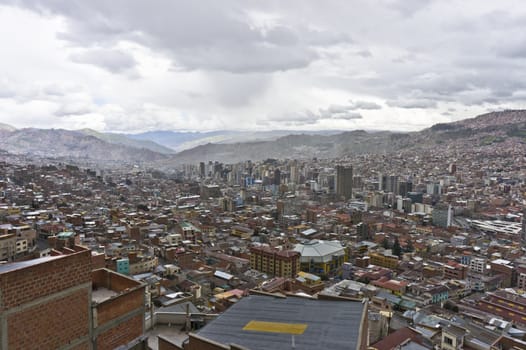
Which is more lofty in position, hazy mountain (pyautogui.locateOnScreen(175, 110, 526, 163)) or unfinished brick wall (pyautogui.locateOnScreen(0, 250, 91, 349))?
hazy mountain (pyautogui.locateOnScreen(175, 110, 526, 163))

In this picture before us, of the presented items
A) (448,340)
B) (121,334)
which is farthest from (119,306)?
(448,340)

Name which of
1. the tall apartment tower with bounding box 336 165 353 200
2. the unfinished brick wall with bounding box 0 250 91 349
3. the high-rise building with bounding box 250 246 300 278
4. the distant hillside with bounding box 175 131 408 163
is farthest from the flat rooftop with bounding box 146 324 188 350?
the distant hillside with bounding box 175 131 408 163

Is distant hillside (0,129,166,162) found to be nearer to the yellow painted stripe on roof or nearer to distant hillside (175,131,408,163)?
distant hillside (175,131,408,163)

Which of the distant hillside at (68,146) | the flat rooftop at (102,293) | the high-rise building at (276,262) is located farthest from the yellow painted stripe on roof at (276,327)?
the distant hillside at (68,146)

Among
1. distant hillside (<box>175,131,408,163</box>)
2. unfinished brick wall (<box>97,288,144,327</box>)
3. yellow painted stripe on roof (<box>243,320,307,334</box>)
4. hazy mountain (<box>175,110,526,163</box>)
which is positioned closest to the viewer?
unfinished brick wall (<box>97,288,144,327</box>)

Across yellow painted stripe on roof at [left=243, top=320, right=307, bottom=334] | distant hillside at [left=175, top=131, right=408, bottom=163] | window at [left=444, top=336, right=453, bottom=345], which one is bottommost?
window at [left=444, top=336, right=453, bottom=345]

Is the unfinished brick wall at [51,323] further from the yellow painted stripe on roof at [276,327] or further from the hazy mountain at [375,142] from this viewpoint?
the hazy mountain at [375,142]

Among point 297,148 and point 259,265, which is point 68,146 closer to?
point 297,148
